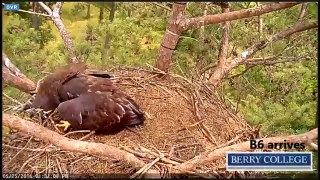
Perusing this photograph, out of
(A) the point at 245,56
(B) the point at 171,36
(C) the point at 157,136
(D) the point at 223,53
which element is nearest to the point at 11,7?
(B) the point at 171,36

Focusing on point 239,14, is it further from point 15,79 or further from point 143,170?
point 15,79

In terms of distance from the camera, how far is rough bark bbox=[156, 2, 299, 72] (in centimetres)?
290

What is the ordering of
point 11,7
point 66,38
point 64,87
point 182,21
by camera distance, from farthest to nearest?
A: point 66,38 < point 182,21 < point 11,7 < point 64,87

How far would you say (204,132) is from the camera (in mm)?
2582

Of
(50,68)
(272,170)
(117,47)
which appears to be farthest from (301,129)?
(50,68)

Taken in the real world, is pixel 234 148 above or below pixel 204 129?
above

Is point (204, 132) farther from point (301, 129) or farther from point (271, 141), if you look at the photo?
point (301, 129)

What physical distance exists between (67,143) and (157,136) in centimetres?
65

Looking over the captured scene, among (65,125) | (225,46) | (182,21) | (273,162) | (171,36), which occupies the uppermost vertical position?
(182,21)

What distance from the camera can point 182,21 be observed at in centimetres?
311

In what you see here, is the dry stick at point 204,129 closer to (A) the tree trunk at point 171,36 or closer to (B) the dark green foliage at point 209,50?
(A) the tree trunk at point 171,36

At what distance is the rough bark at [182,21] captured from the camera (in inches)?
114

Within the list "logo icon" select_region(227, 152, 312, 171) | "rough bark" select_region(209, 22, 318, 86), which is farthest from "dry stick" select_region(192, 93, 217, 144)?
"rough bark" select_region(209, 22, 318, 86)

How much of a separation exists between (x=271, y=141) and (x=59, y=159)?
1004 millimetres
